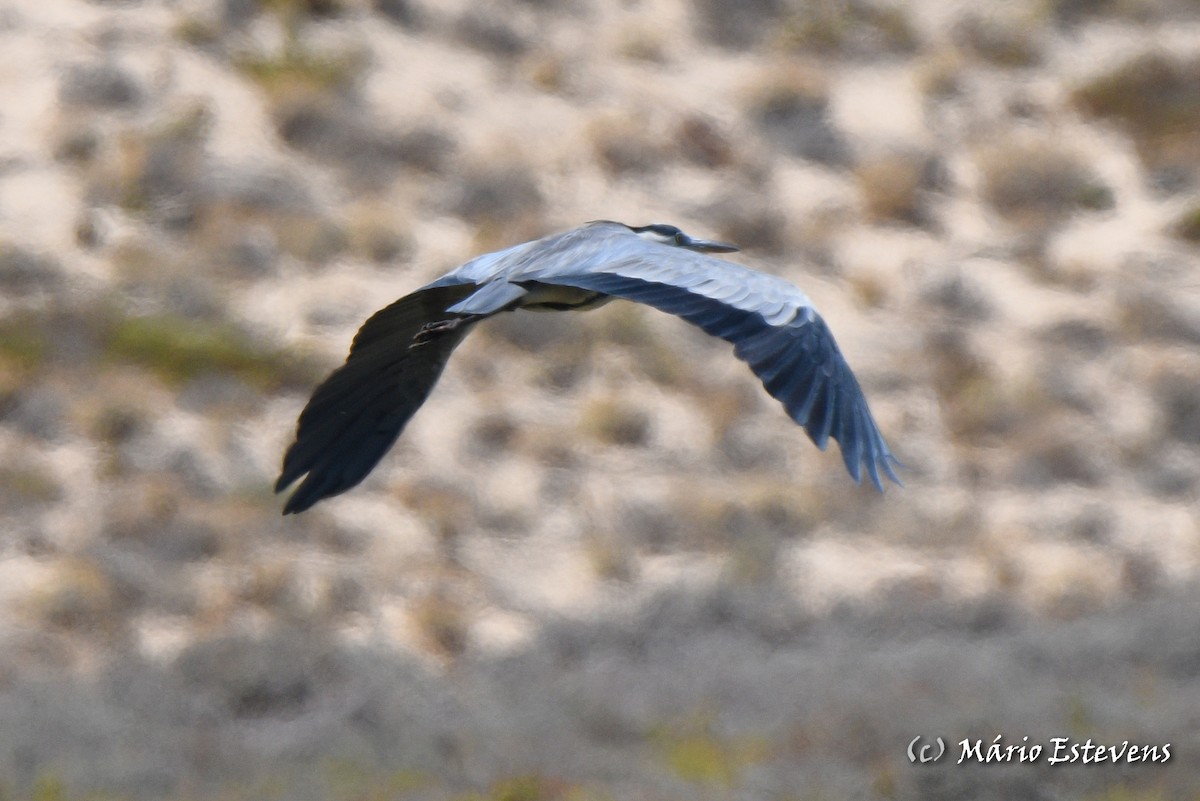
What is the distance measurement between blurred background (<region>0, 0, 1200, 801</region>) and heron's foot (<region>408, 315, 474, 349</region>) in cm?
256

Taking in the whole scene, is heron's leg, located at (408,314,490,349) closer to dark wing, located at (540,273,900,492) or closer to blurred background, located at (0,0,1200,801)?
dark wing, located at (540,273,900,492)

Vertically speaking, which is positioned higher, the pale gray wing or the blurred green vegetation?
the blurred green vegetation

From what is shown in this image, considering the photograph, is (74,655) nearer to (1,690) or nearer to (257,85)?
(1,690)

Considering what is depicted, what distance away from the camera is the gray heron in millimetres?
4770

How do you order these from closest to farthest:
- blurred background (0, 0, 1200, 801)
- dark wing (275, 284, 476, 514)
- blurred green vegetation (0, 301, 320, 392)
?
dark wing (275, 284, 476, 514) → blurred background (0, 0, 1200, 801) → blurred green vegetation (0, 301, 320, 392)

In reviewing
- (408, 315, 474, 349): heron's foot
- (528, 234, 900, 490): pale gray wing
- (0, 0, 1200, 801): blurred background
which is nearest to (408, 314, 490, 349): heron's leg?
(408, 315, 474, 349): heron's foot

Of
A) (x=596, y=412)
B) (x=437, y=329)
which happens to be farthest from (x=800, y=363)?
(x=596, y=412)

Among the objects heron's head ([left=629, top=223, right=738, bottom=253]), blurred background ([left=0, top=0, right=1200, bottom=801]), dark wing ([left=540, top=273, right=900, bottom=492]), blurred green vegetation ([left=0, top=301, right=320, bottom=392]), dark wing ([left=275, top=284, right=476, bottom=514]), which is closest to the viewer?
dark wing ([left=540, top=273, right=900, bottom=492])

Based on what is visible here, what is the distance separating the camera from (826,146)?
13336 mm

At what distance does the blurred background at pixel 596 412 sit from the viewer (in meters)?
8.41

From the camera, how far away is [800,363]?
15.8 ft

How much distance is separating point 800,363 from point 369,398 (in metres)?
1.67

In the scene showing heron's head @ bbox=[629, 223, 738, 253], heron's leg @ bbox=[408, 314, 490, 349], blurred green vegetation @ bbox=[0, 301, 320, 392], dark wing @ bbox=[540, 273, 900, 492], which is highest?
blurred green vegetation @ bbox=[0, 301, 320, 392]

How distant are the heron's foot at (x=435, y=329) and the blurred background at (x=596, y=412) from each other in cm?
256
